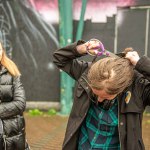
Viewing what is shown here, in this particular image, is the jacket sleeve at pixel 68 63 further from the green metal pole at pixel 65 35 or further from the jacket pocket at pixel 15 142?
the green metal pole at pixel 65 35

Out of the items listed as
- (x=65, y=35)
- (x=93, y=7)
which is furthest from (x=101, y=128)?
(x=93, y=7)

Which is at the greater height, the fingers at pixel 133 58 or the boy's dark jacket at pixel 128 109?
the fingers at pixel 133 58

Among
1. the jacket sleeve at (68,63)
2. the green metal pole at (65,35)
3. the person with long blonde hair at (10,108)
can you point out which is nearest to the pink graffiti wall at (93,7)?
the green metal pole at (65,35)

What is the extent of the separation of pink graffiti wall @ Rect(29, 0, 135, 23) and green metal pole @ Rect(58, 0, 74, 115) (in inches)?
10.8

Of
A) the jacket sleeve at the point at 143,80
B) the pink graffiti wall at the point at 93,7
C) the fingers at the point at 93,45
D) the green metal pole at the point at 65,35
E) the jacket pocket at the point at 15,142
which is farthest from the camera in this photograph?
the pink graffiti wall at the point at 93,7

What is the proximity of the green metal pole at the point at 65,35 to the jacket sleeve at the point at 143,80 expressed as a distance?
5.08 meters

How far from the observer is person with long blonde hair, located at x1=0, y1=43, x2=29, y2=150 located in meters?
3.17

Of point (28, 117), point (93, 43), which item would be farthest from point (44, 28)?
point (93, 43)

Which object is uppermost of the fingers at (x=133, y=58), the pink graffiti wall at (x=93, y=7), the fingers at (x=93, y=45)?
the pink graffiti wall at (x=93, y=7)

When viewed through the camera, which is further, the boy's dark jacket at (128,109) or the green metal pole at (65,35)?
the green metal pole at (65,35)

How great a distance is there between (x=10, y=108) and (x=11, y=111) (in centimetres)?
3

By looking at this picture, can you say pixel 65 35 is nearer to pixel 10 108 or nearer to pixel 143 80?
pixel 10 108

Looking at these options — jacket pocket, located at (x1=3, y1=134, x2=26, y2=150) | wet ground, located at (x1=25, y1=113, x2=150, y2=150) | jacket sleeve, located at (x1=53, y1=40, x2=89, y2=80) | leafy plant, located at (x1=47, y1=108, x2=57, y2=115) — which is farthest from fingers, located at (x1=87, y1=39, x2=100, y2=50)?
leafy plant, located at (x1=47, y1=108, x2=57, y2=115)

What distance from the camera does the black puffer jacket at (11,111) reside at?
3178 mm
